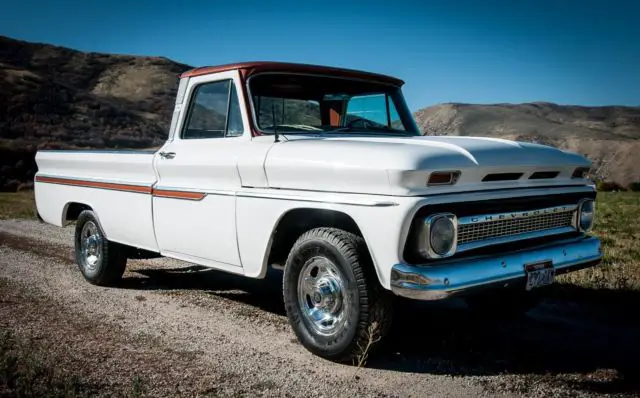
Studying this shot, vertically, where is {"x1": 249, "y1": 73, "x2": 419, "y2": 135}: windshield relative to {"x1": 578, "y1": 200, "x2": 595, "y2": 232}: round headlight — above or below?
above

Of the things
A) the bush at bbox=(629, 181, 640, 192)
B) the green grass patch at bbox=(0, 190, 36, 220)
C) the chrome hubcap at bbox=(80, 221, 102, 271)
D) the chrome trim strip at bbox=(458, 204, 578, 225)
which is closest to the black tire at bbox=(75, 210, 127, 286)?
the chrome hubcap at bbox=(80, 221, 102, 271)

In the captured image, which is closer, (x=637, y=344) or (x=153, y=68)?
(x=637, y=344)

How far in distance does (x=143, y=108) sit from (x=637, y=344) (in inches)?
3040

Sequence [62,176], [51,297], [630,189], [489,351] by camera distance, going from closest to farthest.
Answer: [489,351] → [51,297] → [62,176] → [630,189]

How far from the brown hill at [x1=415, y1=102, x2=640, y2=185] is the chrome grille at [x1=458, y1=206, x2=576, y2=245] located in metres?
1.75

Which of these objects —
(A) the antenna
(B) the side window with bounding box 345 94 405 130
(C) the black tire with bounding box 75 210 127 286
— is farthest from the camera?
(C) the black tire with bounding box 75 210 127 286

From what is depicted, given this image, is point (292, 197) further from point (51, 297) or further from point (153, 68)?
point (153, 68)

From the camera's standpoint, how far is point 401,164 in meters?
3.10

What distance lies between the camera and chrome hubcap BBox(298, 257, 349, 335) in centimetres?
354

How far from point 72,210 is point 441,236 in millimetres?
4589

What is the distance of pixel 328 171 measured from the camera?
3.47 m

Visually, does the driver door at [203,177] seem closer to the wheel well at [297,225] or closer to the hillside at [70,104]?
the wheel well at [297,225]

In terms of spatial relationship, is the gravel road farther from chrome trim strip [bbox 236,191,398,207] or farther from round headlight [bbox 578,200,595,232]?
chrome trim strip [bbox 236,191,398,207]

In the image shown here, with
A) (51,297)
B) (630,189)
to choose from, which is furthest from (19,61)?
(51,297)
